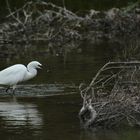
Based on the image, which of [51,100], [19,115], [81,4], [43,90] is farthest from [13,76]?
[81,4]

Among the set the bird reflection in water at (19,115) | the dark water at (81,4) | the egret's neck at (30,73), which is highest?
the dark water at (81,4)

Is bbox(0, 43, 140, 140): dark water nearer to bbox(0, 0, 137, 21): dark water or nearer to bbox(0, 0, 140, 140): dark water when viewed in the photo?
bbox(0, 0, 140, 140): dark water

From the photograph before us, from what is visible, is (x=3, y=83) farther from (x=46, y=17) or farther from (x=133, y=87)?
(x=46, y=17)

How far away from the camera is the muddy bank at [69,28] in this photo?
32531 millimetres

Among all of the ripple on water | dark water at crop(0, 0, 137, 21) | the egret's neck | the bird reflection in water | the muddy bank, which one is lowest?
the bird reflection in water

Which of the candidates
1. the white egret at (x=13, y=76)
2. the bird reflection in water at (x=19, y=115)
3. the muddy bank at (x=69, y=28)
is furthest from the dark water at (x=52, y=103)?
the muddy bank at (x=69, y=28)

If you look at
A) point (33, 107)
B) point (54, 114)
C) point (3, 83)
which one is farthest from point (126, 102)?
point (3, 83)

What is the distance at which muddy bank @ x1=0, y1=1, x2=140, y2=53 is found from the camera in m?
32.5

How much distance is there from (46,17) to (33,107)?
696 inches

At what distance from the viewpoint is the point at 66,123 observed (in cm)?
1416

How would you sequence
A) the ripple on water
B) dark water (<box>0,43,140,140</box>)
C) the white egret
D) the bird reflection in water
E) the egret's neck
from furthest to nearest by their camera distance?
the egret's neck → the white egret → the ripple on water → the bird reflection in water → dark water (<box>0,43,140,140</box>)

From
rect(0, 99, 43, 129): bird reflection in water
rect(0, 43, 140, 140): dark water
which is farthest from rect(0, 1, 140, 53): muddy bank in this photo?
rect(0, 99, 43, 129): bird reflection in water

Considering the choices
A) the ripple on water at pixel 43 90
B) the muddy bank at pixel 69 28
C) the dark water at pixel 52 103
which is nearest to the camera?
the dark water at pixel 52 103

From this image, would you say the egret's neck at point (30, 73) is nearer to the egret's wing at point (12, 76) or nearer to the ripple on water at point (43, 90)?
the ripple on water at point (43, 90)
